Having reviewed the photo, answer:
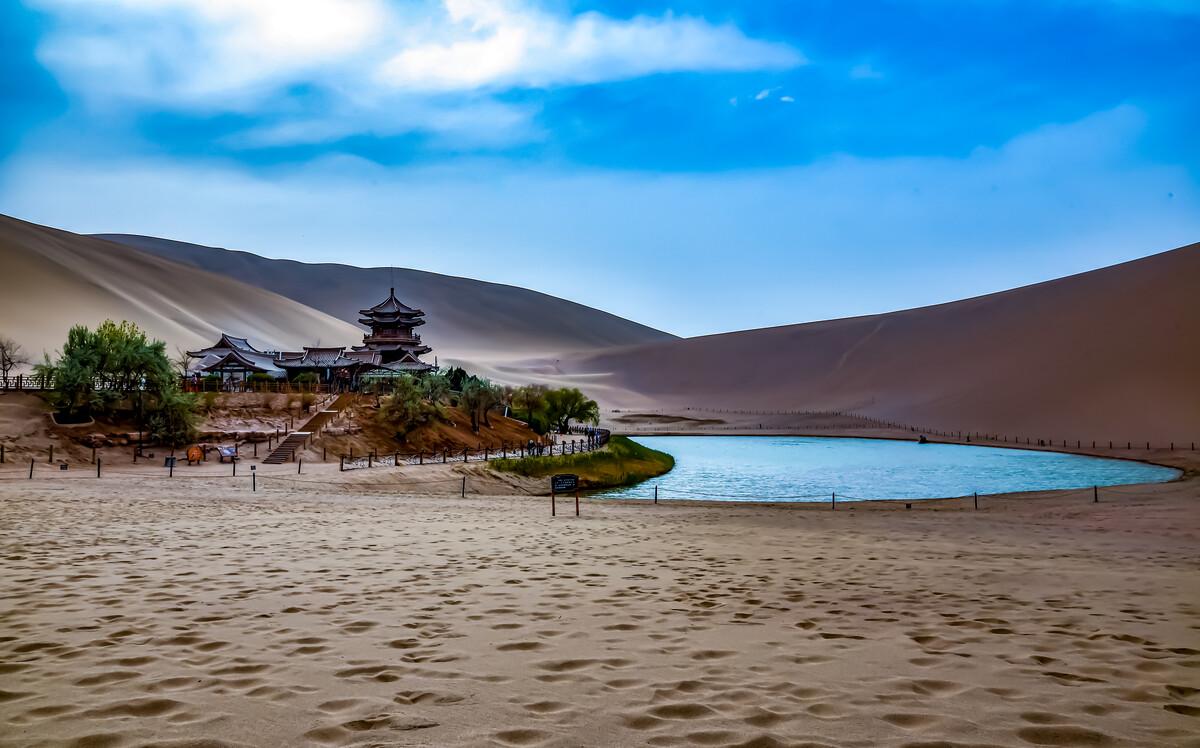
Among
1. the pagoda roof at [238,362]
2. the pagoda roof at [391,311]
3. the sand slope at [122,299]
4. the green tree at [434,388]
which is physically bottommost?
the green tree at [434,388]

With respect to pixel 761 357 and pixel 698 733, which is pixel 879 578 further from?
pixel 761 357

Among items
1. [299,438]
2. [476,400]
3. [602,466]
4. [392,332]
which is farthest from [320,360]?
[602,466]

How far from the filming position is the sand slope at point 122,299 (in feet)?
306

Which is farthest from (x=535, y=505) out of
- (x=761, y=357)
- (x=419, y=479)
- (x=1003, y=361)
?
(x=761, y=357)

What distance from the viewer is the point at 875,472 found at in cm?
4106

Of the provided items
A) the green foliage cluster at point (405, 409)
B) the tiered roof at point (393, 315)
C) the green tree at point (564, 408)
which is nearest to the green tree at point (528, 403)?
the green tree at point (564, 408)

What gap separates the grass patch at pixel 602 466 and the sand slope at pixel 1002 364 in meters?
39.3

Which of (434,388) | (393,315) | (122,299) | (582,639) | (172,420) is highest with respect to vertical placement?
(122,299)

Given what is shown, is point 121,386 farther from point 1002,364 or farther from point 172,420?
point 1002,364

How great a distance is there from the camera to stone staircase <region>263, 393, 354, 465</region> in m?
30.9

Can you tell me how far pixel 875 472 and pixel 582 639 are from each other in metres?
38.6

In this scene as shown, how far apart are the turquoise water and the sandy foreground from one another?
20355 mm

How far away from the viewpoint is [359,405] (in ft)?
137

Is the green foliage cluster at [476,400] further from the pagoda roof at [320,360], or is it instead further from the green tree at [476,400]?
the pagoda roof at [320,360]
